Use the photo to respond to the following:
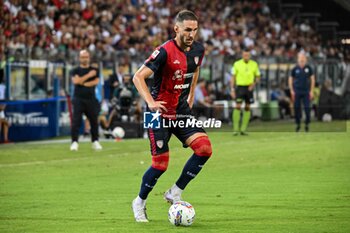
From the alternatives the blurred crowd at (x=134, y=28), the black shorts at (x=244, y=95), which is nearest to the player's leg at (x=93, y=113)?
the blurred crowd at (x=134, y=28)

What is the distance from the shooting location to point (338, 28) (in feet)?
160

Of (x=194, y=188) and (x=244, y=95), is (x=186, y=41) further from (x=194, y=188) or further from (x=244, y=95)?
(x=244, y=95)

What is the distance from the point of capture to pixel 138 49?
107 feet

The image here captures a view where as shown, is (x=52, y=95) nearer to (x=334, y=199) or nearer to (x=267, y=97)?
(x=267, y=97)

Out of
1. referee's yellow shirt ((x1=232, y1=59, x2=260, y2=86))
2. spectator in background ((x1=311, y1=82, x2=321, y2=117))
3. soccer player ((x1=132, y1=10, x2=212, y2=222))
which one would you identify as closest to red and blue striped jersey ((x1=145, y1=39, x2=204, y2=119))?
soccer player ((x1=132, y1=10, x2=212, y2=222))

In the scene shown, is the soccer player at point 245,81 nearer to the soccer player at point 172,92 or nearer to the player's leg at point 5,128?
the player's leg at point 5,128

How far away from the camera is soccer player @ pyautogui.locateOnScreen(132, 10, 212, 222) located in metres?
10.1

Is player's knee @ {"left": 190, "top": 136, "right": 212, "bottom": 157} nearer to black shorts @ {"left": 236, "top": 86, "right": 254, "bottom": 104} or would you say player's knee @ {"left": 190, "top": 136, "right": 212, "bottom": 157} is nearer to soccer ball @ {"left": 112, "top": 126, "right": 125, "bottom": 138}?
soccer ball @ {"left": 112, "top": 126, "right": 125, "bottom": 138}

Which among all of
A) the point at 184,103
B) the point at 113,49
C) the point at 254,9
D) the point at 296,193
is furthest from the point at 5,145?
the point at 254,9

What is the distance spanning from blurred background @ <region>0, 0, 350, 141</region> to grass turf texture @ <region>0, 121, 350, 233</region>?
363 centimetres

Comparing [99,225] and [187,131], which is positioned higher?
[187,131]

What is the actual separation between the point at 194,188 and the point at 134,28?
20309mm

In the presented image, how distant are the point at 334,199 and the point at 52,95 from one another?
16.9 metres

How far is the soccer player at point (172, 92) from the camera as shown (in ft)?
33.2
